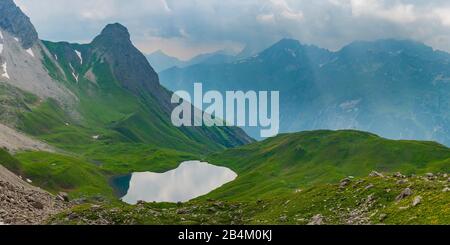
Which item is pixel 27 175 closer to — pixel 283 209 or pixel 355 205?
pixel 283 209

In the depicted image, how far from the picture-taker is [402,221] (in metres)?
43.8

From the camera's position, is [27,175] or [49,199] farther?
[27,175]

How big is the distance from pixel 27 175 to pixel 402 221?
155540 mm

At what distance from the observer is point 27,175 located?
175500 millimetres

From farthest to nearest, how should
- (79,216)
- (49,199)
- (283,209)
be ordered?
(49,199), (283,209), (79,216)

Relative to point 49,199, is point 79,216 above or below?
below
